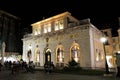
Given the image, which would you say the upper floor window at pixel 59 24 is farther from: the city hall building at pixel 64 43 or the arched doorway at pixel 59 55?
the arched doorway at pixel 59 55

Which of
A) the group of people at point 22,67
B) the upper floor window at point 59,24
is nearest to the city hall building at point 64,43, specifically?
the upper floor window at point 59,24

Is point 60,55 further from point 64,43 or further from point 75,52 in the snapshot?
point 75,52

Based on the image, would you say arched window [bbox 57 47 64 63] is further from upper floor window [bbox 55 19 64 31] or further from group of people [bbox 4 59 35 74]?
group of people [bbox 4 59 35 74]

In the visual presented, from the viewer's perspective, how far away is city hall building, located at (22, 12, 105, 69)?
26484 mm

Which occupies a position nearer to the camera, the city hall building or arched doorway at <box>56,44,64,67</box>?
the city hall building

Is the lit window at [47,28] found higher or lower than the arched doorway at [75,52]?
higher

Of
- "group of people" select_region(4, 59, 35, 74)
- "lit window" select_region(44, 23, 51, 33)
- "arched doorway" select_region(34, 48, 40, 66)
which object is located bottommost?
"group of people" select_region(4, 59, 35, 74)

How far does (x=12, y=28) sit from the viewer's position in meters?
55.5

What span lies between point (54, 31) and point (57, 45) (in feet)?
10.8

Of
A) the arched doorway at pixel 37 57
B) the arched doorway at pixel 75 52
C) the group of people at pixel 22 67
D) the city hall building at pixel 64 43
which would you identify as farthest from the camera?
the arched doorway at pixel 37 57

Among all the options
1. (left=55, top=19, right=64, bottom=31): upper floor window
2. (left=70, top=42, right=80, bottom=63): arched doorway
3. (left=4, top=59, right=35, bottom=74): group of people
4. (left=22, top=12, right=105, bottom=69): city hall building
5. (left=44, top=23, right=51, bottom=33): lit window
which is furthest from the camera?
(left=44, top=23, right=51, bottom=33): lit window

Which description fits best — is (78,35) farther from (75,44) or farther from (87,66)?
(87,66)

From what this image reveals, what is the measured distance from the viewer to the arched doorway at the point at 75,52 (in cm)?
2767

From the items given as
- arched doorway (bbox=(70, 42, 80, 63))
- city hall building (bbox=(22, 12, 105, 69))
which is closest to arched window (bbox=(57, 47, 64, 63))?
city hall building (bbox=(22, 12, 105, 69))
